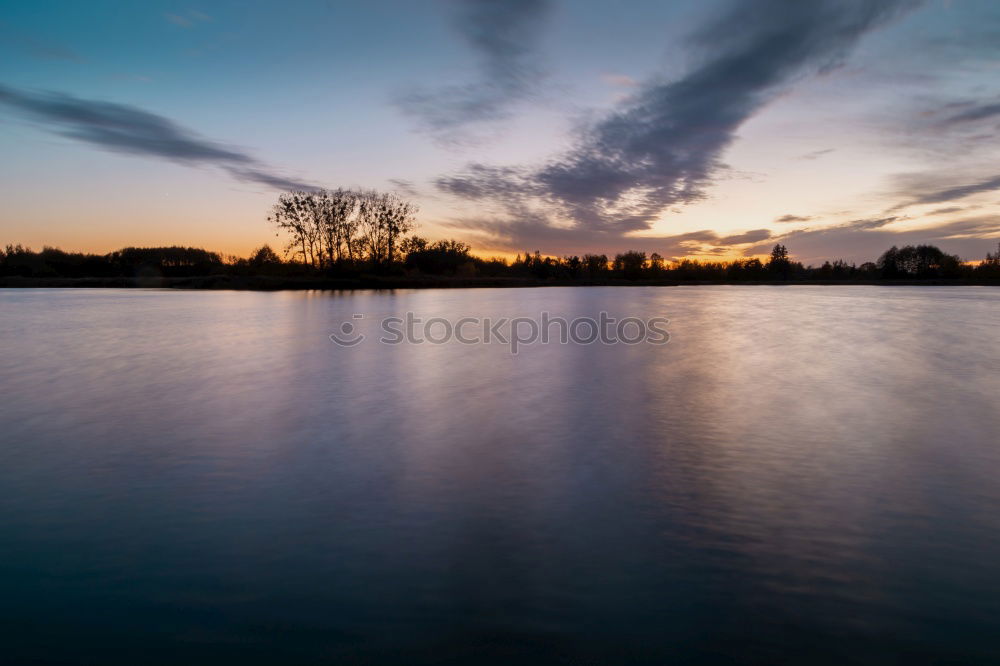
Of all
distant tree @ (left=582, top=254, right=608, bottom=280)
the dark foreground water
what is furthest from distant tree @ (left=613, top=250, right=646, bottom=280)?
the dark foreground water

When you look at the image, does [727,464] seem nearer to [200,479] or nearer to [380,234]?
[200,479]

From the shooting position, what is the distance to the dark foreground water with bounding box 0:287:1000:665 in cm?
314

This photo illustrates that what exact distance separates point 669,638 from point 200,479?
15.9ft

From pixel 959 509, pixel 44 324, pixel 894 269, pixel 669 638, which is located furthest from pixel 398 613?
pixel 894 269

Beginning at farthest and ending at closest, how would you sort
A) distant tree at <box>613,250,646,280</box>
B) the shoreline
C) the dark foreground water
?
distant tree at <box>613,250,646,280</box>, the shoreline, the dark foreground water

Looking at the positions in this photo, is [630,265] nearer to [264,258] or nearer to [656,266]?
[656,266]

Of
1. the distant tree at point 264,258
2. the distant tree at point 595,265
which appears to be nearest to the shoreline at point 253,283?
the distant tree at point 264,258

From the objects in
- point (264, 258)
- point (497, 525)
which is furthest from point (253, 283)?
point (497, 525)

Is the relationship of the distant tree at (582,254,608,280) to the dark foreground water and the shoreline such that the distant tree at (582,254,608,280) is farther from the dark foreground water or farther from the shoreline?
the dark foreground water

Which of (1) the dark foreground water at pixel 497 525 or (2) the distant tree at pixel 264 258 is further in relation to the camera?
(2) the distant tree at pixel 264 258

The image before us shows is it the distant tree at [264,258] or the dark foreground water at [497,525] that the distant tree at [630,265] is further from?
the dark foreground water at [497,525]

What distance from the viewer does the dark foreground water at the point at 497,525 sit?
3139 mm

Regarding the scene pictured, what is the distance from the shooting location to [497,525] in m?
4.62

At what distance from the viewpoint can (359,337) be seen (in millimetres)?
19953
